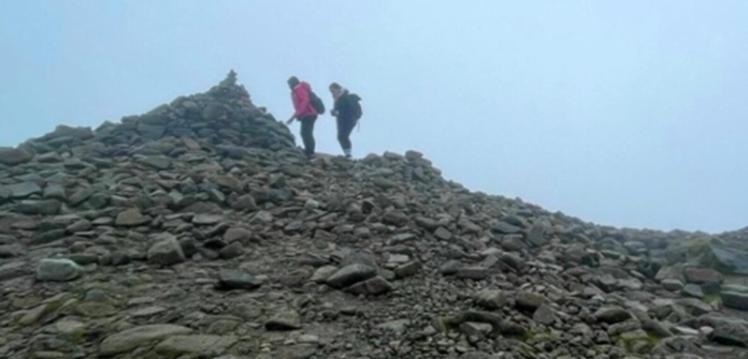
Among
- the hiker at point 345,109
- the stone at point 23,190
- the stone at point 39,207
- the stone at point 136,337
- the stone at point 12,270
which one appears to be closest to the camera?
the stone at point 136,337

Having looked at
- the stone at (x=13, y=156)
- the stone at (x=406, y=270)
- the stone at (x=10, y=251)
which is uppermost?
the stone at (x=13, y=156)

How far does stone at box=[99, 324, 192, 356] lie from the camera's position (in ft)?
17.0

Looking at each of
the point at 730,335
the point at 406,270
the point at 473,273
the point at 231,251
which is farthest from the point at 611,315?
the point at 231,251

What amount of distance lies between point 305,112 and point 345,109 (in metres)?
1.54

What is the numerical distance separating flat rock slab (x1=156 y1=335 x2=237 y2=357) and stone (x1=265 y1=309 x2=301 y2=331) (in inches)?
16.4

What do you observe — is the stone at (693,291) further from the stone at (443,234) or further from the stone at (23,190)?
the stone at (23,190)

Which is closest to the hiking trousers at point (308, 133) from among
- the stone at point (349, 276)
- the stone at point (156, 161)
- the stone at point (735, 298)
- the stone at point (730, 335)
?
the stone at point (156, 161)

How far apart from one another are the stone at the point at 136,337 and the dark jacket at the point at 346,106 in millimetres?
12684

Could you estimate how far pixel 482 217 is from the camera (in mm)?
11539

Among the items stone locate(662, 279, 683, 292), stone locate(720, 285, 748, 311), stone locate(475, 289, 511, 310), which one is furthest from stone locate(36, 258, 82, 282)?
stone locate(720, 285, 748, 311)

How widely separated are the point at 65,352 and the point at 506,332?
407cm

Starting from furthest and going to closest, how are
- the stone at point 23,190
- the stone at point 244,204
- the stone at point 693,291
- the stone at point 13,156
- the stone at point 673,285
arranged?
the stone at point 13,156 → the stone at point 244,204 → the stone at point 23,190 → the stone at point 673,285 → the stone at point 693,291

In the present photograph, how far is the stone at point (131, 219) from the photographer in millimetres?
9094

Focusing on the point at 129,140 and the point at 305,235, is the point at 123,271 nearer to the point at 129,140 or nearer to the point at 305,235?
the point at 305,235
